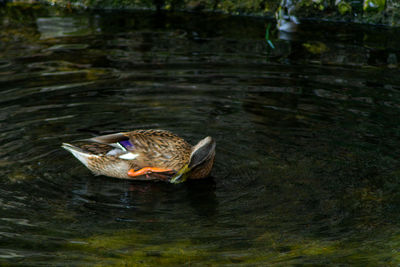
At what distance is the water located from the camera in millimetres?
5258

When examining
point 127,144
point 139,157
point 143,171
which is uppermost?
point 127,144

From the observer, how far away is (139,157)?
6934 mm

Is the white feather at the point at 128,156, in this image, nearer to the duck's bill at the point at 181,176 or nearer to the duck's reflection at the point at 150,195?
the duck's reflection at the point at 150,195

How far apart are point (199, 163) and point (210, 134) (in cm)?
126


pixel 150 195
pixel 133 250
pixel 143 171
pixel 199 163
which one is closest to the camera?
pixel 133 250

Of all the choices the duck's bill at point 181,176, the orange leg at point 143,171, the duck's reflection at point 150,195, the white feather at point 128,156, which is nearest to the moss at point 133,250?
the duck's reflection at point 150,195

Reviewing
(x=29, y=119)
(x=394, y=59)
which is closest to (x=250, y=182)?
(x=29, y=119)

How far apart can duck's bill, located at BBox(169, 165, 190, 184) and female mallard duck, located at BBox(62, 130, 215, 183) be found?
0.02m

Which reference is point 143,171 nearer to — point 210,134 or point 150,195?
point 150,195

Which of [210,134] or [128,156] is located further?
[210,134]

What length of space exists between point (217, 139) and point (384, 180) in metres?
2.11

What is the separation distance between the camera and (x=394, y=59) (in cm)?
1038

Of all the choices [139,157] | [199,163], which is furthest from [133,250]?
[139,157]

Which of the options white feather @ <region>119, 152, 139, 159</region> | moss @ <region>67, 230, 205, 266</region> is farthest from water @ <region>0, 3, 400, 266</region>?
white feather @ <region>119, 152, 139, 159</region>
